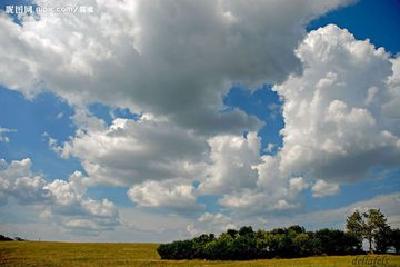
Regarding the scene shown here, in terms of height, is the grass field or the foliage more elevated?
the foliage

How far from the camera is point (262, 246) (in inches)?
4380

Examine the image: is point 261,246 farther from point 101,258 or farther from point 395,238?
point 395,238

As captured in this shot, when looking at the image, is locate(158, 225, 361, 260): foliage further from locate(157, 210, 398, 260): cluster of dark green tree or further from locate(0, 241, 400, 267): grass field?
locate(0, 241, 400, 267): grass field

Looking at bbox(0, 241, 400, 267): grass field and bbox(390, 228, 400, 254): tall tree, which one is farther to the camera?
bbox(390, 228, 400, 254): tall tree

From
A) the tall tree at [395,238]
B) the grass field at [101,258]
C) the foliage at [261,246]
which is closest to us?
the grass field at [101,258]

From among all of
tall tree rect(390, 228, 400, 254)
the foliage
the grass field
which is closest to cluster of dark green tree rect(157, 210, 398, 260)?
the foliage

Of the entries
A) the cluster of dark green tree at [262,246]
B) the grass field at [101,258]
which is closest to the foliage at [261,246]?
the cluster of dark green tree at [262,246]

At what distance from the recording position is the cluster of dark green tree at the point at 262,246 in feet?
357

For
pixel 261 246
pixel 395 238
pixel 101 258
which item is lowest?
pixel 101 258

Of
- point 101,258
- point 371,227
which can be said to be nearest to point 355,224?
point 371,227

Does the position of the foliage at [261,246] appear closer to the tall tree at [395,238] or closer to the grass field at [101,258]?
the grass field at [101,258]

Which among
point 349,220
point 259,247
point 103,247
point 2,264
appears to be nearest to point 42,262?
point 2,264

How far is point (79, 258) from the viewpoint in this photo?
104 meters

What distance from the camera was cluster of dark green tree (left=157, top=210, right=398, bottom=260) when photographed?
→ 10875 cm
